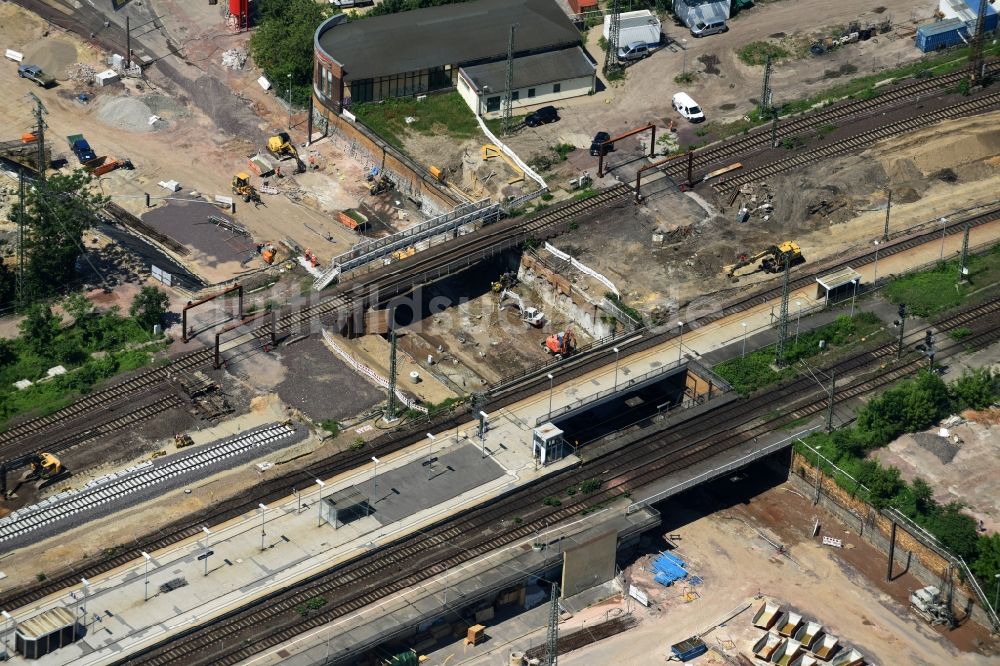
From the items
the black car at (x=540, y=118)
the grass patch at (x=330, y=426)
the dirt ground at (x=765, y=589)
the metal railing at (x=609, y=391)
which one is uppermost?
the black car at (x=540, y=118)

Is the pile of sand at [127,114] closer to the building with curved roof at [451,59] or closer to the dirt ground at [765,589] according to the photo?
the building with curved roof at [451,59]

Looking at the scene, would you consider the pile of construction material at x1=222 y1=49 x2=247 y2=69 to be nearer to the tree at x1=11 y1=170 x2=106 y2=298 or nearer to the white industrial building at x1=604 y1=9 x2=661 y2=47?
the tree at x1=11 y1=170 x2=106 y2=298

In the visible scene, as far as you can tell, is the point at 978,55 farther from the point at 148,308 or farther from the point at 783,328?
the point at 148,308

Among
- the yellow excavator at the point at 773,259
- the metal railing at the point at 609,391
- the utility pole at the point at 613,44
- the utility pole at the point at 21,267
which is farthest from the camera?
the utility pole at the point at 613,44

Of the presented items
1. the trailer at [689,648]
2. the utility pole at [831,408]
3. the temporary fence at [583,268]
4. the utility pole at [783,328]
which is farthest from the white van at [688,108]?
the trailer at [689,648]

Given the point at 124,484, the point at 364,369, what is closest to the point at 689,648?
the point at 364,369

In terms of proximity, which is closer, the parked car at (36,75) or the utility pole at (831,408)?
the utility pole at (831,408)

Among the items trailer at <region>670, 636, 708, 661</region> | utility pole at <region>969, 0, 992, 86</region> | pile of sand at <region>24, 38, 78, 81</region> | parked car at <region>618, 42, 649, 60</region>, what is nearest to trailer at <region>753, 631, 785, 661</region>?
trailer at <region>670, 636, 708, 661</region>
